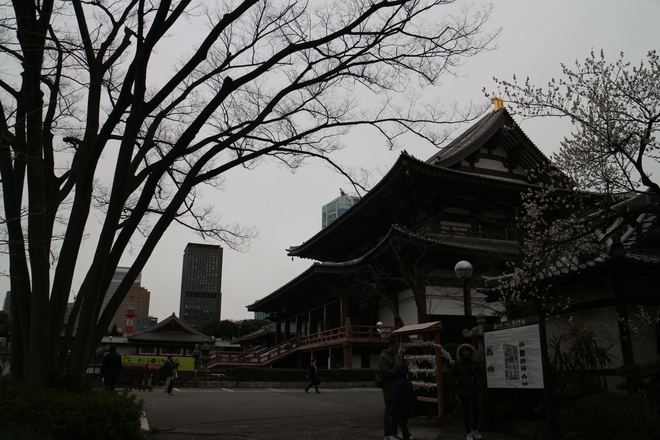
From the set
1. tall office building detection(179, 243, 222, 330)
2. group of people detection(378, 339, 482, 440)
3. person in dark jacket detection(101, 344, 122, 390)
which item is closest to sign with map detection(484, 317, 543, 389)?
group of people detection(378, 339, 482, 440)

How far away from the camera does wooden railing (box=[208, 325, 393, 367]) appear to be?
960 inches

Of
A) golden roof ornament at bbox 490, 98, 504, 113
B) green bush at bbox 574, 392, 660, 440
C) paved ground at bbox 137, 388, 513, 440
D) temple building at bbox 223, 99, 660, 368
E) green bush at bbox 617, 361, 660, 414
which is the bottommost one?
paved ground at bbox 137, 388, 513, 440

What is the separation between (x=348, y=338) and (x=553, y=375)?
1648 cm

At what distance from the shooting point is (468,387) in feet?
26.2

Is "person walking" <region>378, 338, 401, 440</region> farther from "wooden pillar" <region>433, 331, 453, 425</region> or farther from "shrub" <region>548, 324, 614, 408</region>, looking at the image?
"shrub" <region>548, 324, 614, 408</region>

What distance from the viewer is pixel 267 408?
12.5 m

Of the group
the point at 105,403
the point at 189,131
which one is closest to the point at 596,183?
the point at 189,131

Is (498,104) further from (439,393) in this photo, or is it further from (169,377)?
(439,393)

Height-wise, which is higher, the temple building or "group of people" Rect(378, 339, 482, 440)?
the temple building

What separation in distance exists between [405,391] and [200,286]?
140145mm

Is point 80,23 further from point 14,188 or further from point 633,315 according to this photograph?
point 633,315

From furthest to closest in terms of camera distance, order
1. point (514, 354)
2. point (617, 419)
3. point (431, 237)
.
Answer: point (431, 237) → point (514, 354) → point (617, 419)

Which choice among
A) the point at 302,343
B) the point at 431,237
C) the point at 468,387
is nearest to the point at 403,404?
the point at 468,387

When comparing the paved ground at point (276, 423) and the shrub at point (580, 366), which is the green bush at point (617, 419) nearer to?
the shrub at point (580, 366)
